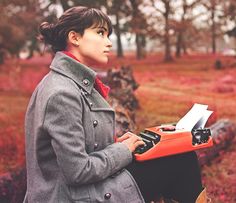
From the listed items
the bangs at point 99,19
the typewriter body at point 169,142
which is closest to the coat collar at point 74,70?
the bangs at point 99,19

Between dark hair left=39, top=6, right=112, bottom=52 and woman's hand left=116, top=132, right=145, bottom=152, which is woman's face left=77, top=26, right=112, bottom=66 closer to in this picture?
dark hair left=39, top=6, right=112, bottom=52

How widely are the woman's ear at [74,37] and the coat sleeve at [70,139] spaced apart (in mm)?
348

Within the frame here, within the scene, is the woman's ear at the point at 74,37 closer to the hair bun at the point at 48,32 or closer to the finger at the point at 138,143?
the hair bun at the point at 48,32

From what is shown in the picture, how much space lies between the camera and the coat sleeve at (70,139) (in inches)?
71.3

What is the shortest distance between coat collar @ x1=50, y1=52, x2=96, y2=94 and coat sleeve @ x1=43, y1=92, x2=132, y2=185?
14cm

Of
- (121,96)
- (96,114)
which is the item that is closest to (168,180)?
(96,114)

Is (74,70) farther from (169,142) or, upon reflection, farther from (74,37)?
(169,142)

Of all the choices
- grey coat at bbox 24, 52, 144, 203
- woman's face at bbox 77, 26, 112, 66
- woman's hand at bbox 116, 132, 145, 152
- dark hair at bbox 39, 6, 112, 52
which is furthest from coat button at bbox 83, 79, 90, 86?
woman's hand at bbox 116, 132, 145, 152

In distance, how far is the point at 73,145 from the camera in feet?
5.98

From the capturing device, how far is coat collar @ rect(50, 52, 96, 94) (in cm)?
200

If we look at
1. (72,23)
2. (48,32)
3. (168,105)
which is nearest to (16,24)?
(168,105)

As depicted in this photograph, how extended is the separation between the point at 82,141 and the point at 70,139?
0.23 ft

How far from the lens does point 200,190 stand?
2.28 metres

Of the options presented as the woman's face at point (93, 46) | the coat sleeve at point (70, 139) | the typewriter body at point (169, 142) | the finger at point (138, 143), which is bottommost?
the typewriter body at point (169, 142)
